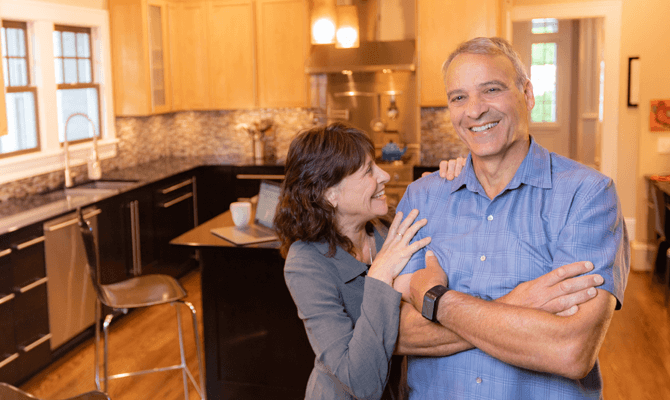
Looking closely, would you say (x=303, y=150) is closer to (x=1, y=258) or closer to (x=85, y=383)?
(x=1, y=258)

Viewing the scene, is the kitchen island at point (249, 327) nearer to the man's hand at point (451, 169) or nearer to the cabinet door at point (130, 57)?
the man's hand at point (451, 169)

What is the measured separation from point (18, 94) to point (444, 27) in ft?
12.3

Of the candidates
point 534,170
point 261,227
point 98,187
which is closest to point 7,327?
point 261,227

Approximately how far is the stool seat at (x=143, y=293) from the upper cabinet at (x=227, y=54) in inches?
116

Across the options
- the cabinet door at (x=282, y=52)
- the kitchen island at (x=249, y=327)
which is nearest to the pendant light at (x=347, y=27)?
the cabinet door at (x=282, y=52)

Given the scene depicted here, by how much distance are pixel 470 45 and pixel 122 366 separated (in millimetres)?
3335

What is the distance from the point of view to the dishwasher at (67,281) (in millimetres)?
3971

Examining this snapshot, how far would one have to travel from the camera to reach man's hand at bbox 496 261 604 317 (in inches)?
54.9

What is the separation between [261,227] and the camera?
337 cm

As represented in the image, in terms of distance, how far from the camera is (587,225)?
1.45m

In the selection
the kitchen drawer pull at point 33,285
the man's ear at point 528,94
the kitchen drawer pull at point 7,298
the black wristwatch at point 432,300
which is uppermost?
the man's ear at point 528,94

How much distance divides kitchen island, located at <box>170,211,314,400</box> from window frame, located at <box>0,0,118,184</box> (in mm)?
2029

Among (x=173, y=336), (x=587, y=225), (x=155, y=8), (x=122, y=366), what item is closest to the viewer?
(x=587, y=225)

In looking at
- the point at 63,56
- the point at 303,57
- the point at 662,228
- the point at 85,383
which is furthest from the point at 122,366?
the point at 662,228
